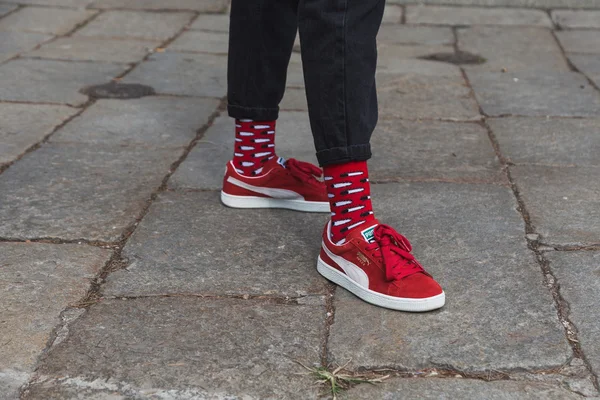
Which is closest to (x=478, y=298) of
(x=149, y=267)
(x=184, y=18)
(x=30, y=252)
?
(x=149, y=267)

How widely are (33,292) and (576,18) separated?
436cm

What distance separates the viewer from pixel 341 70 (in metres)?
1.63

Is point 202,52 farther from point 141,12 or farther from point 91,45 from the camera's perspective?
point 141,12

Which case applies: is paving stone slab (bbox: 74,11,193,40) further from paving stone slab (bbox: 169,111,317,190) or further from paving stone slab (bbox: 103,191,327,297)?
paving stone slab (bbox: 103,191,327,297)

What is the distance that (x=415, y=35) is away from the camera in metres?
4.78

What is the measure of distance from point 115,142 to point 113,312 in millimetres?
1200

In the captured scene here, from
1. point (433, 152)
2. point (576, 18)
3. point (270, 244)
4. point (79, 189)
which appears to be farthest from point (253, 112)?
point (576, 18)

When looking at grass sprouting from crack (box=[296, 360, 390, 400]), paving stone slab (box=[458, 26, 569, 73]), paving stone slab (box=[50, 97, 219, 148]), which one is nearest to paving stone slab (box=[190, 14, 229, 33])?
paving stone slab (box=[458, 26, 569, 73])

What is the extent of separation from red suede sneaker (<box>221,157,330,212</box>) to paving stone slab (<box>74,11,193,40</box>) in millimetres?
2572

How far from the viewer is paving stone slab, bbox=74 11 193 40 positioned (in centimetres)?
454

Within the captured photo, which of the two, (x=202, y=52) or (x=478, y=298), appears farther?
(x=202, y=52)

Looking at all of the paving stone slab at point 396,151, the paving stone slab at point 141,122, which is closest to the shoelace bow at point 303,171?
the paving stone slab at point 396,151

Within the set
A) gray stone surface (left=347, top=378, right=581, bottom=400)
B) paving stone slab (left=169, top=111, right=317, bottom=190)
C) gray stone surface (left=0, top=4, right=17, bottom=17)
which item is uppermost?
gray stone surface (left=347, top=378, right=581, bottom=400)

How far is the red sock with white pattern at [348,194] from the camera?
168cm
